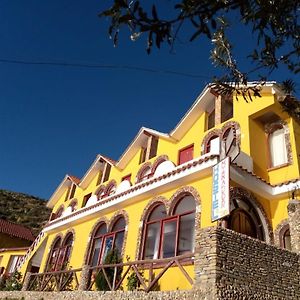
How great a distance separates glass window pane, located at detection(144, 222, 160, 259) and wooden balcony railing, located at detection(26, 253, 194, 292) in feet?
2.23

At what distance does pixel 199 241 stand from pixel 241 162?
6411 millimetres

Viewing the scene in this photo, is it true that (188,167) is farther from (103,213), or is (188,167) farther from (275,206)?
(103,213)

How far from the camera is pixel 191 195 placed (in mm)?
15031

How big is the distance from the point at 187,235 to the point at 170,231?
48.7 inches

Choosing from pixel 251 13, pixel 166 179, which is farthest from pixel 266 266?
pixel 251 13

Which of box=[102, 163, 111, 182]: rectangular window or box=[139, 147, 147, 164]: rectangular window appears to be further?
box=[102, 163, 111, 182]: rectangular window

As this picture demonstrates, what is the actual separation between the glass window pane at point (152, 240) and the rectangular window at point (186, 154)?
5.54m

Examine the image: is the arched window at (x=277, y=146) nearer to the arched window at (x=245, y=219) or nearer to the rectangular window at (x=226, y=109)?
the rectangular window at (x=226, y=109)

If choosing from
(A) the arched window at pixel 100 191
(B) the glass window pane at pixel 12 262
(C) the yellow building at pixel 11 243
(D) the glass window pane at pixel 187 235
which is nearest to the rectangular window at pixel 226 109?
(D) the glass window pane at pixel 187 235

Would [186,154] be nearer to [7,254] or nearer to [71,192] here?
[71,192]

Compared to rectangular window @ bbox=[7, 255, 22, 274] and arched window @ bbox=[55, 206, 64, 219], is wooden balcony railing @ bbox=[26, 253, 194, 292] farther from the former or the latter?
rectangular window @ bbox=[7, 255, 22, 274]

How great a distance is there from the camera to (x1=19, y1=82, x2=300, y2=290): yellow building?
46.2 ft

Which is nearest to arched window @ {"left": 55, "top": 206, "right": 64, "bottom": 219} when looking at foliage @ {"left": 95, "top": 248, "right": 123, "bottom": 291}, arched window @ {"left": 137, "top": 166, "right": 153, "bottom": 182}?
arched window @ {"left": 137, "top": 166, "right": 153, "bottom": 182}

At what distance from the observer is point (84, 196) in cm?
2873
